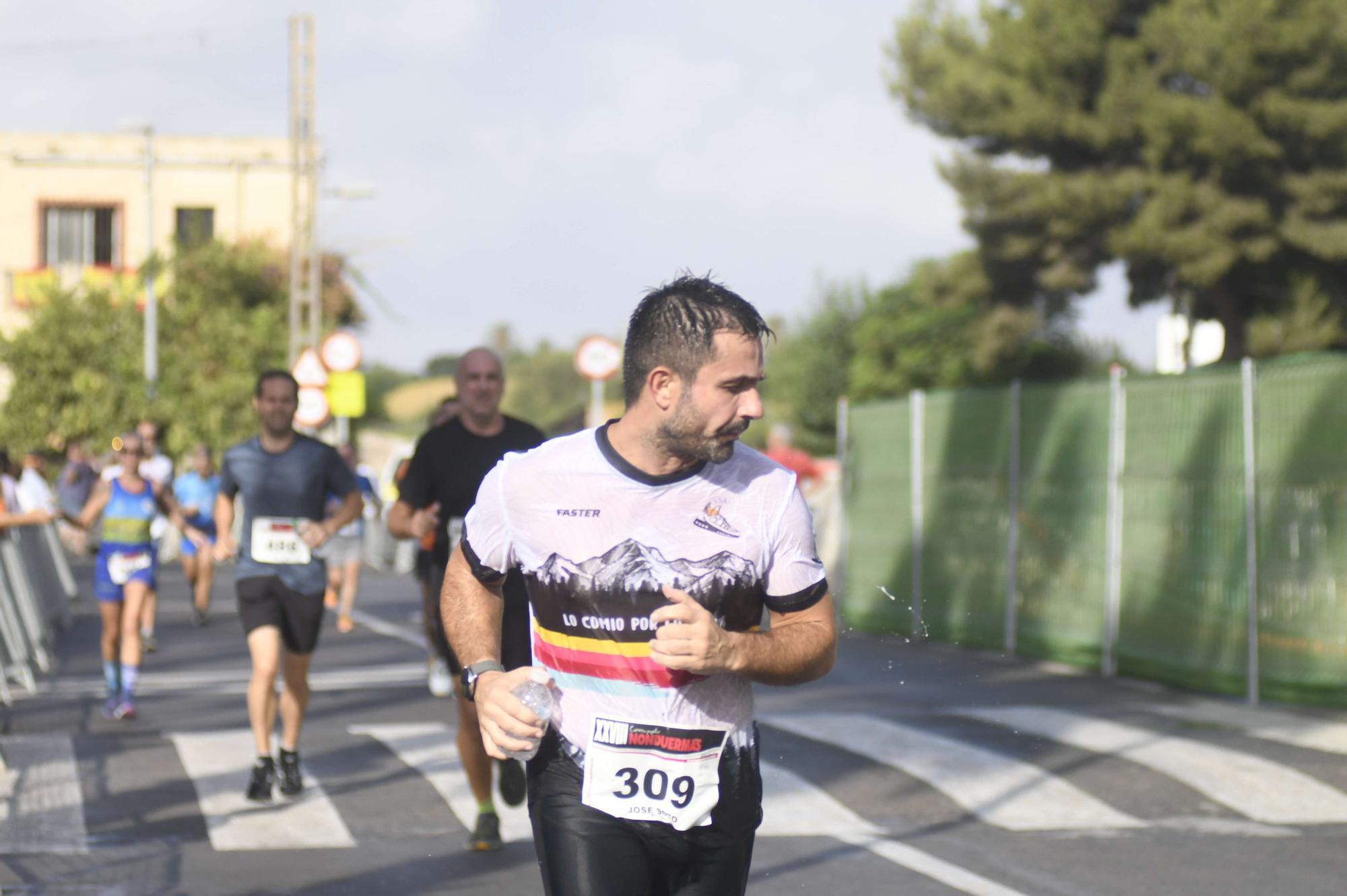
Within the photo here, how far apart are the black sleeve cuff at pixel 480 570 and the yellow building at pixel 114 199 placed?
48434mm

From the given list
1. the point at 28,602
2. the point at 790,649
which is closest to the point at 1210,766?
the point at 790,649

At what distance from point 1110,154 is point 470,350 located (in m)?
28.2

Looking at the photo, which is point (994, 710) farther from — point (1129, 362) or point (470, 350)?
point (1129, 362)

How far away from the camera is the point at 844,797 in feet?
29.1

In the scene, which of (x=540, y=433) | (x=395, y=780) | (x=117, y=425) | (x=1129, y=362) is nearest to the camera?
(x=540, y=433)

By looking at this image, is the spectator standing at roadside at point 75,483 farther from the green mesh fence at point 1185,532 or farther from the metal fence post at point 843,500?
the green mesh fence at point 1185,532

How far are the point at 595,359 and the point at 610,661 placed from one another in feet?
55.9

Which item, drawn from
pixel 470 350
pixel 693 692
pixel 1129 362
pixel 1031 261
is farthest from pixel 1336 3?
pixel 693 692

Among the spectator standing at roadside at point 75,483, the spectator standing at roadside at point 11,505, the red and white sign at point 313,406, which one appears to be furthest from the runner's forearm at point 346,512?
the spectator standing at roadside at point 75,483

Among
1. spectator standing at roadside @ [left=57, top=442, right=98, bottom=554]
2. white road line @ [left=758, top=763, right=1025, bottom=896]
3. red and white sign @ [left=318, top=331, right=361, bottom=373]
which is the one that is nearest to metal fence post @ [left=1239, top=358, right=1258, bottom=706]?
white road line @ [left=758, top=763, right=1025, bottom=896]

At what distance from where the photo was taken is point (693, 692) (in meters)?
3.85

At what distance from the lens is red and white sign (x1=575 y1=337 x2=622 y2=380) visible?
20.5 m

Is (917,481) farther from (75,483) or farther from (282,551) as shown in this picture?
(75,483)

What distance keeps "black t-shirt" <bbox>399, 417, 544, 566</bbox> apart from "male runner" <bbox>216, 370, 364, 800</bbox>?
821 mm
